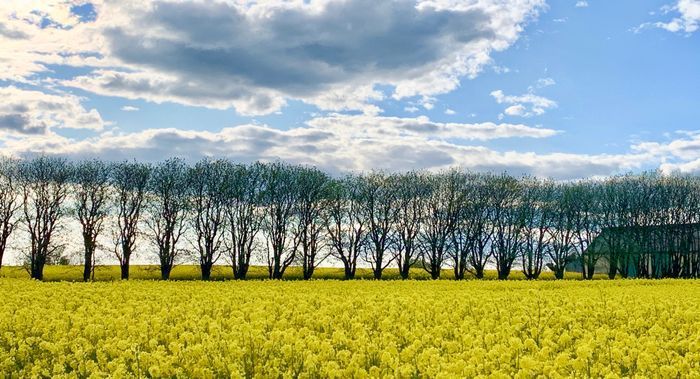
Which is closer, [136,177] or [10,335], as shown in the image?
[10,335]

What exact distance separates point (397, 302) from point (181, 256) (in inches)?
1931

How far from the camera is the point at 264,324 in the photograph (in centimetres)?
1328

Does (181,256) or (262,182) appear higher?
(262,182)

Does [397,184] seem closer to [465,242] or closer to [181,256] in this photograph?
[465,242]

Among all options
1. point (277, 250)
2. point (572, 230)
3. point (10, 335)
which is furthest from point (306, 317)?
point (572, 230)

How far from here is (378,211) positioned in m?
70.7

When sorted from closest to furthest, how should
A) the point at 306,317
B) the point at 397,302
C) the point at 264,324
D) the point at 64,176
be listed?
the point at 264,324 < the point at 306,317 < the point at 397,302 < the point at 64,176

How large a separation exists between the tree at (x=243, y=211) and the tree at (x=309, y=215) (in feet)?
12.4

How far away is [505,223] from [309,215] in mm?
22199

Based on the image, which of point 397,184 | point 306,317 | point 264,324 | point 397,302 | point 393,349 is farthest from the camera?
point 397,184

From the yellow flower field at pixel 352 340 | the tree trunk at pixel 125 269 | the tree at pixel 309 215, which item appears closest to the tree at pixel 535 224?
the tree at pixel 309 215

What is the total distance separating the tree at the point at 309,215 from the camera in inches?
2623

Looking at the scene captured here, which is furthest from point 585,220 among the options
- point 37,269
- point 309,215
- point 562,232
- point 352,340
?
point 352,340

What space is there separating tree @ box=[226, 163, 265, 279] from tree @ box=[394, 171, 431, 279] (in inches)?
581
